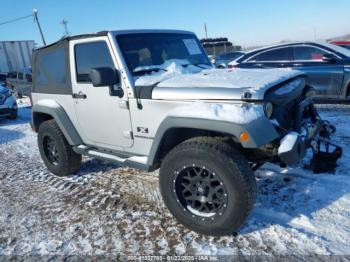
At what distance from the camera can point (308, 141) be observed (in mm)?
3361

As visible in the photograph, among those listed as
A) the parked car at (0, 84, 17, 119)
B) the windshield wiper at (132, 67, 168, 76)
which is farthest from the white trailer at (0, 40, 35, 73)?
the windshield wiper at (132, 67, 168, 76)

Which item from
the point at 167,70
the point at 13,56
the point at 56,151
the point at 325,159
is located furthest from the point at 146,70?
the point at 13,56

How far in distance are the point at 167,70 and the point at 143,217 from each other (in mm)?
1664

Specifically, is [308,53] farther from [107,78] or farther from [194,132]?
[107,78]

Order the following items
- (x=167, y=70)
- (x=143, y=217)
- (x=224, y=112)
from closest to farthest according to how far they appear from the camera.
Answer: (x=224, y=112)
(x=143, y=217)
(x=167, y=70)

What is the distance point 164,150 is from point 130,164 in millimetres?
509

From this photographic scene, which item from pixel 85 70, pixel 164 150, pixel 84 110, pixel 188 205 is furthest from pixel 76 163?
pixel 188 205

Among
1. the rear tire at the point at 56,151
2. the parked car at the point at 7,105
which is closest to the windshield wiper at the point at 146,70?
the rear tire at the point at 56,151

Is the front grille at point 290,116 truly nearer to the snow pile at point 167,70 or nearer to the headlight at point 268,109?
the headlight at point 268,109

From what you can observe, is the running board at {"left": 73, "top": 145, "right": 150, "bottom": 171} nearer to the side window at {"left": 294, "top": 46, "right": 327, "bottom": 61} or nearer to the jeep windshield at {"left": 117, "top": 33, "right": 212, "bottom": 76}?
the jeep windshield at {"left": 117, "top": 33, "right": 212, "bottom": 76}

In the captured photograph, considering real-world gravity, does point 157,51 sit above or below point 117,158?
above

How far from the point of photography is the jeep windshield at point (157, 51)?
373 cm

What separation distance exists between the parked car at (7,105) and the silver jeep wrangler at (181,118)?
677 cm

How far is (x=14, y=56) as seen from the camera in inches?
987
